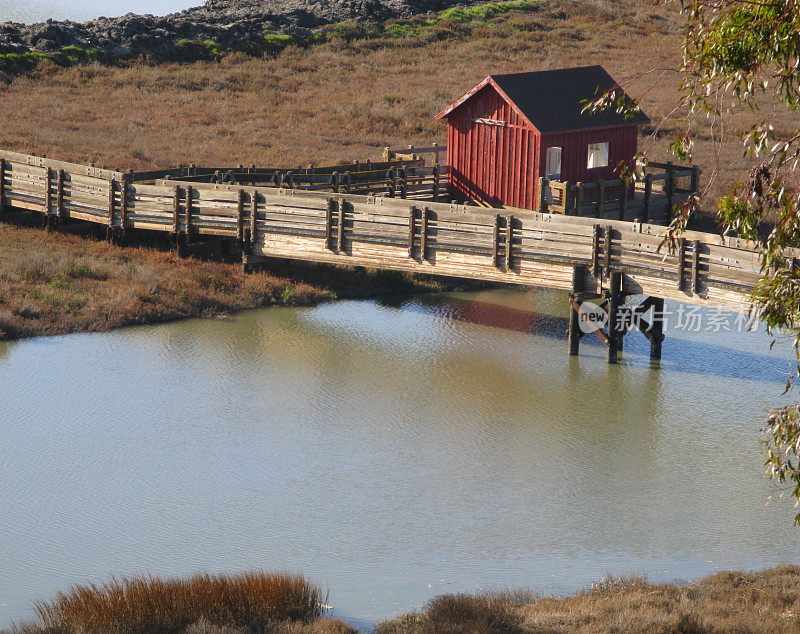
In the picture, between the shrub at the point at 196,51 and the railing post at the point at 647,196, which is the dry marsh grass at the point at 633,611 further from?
the shrub at the point at 196,51

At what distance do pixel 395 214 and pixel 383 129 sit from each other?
84.6 ft

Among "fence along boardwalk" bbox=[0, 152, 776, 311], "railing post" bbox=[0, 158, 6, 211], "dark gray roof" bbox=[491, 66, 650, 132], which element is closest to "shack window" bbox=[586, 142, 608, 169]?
"dark gray roof" bbox=[491, 66, 650, 132]

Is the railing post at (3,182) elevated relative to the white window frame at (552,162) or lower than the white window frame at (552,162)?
lower

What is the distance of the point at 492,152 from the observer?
30.4 metres

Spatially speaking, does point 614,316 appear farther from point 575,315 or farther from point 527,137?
point 527,137

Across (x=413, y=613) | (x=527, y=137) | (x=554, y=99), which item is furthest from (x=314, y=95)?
(x=413, y=613)

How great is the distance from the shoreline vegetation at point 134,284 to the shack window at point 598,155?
6.41 m

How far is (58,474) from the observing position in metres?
15.5

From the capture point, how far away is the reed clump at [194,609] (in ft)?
32.4

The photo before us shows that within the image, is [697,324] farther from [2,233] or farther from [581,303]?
[2,233]

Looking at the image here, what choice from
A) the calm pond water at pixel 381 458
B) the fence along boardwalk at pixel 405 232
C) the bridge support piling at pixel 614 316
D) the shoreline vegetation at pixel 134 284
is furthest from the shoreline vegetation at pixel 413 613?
the shoreline vegetation at pixel 134 284

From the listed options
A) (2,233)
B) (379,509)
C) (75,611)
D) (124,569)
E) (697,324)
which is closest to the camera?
(75,611)

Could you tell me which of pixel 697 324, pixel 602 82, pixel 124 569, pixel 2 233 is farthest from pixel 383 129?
pixel 124 569

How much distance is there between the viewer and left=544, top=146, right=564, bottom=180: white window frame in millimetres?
29469
